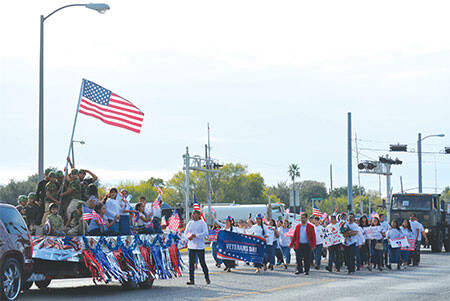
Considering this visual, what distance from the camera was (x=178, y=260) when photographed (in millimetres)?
17641

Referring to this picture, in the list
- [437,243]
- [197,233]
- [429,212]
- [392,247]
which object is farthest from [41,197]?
[437,243]

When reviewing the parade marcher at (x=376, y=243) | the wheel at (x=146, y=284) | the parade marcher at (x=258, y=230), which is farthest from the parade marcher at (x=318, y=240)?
the wheel at (x=146, y=284)

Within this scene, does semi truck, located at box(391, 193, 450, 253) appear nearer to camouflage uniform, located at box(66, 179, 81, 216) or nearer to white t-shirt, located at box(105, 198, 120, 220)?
white t-shirt, located at box(105, 198, 120, 220)

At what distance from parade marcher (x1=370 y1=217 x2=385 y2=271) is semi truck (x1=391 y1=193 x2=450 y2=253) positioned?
39.5 feet

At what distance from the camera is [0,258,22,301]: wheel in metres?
12.5

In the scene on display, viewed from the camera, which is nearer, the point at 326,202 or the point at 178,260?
the point at 178,260

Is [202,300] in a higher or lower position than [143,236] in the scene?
lower

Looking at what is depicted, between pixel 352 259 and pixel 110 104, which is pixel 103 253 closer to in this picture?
pixel 110 104

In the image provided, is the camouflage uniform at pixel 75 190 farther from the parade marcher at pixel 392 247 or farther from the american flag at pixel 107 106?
the parade marcher at pixel 392 247

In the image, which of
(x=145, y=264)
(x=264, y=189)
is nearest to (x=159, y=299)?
(x=145, y=264)

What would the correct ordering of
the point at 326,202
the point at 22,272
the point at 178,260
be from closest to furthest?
the point at 22,272, the point at 178,260, the point at 326,202

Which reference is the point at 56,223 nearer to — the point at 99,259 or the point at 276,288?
the point at 99,259

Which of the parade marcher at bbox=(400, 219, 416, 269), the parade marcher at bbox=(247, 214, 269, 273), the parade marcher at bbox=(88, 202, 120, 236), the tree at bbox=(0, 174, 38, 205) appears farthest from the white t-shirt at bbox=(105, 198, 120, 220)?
the tree at bbox=(0, 174, 38, 205)

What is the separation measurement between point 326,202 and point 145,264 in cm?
12549
